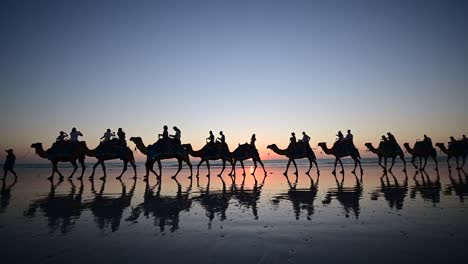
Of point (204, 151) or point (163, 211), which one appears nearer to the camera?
point (163, 211)

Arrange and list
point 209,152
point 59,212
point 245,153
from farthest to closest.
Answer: point 245,153 → point 209,152 → point 59,212

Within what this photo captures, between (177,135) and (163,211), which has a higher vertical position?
(177,135)

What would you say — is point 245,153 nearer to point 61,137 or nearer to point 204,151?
point 204,151

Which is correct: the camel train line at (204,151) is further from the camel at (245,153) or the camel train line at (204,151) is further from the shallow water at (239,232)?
the shallow water at (239,232)

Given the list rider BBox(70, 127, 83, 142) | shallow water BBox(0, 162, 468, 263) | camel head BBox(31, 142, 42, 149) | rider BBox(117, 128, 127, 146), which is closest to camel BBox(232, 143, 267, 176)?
rider BBox(117, 128, 127, 146)

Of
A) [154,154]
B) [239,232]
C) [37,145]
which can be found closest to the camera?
[239,232]

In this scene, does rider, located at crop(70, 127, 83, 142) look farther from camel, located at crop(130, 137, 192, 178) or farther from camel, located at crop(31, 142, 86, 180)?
camel, located at crop(130, 137, 192, 178)

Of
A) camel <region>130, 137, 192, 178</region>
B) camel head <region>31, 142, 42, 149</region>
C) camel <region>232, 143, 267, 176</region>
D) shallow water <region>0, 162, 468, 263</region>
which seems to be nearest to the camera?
shallow water <region>0, 162, 468, 263</region>

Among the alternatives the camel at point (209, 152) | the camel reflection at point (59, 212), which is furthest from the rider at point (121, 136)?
the camel reflection at point (59, 212)

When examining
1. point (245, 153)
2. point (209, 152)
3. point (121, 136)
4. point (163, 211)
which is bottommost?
point (163, 211)

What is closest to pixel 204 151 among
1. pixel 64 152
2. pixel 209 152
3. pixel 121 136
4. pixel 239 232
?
pixel 209 152

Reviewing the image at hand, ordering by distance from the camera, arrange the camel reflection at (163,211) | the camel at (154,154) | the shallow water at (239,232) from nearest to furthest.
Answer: the shallow water at (239,232) → the camel reflection at (163,211) → the camel at (154,154)

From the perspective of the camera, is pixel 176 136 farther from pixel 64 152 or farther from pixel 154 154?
pixel 64 152

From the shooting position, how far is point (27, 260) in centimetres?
350
